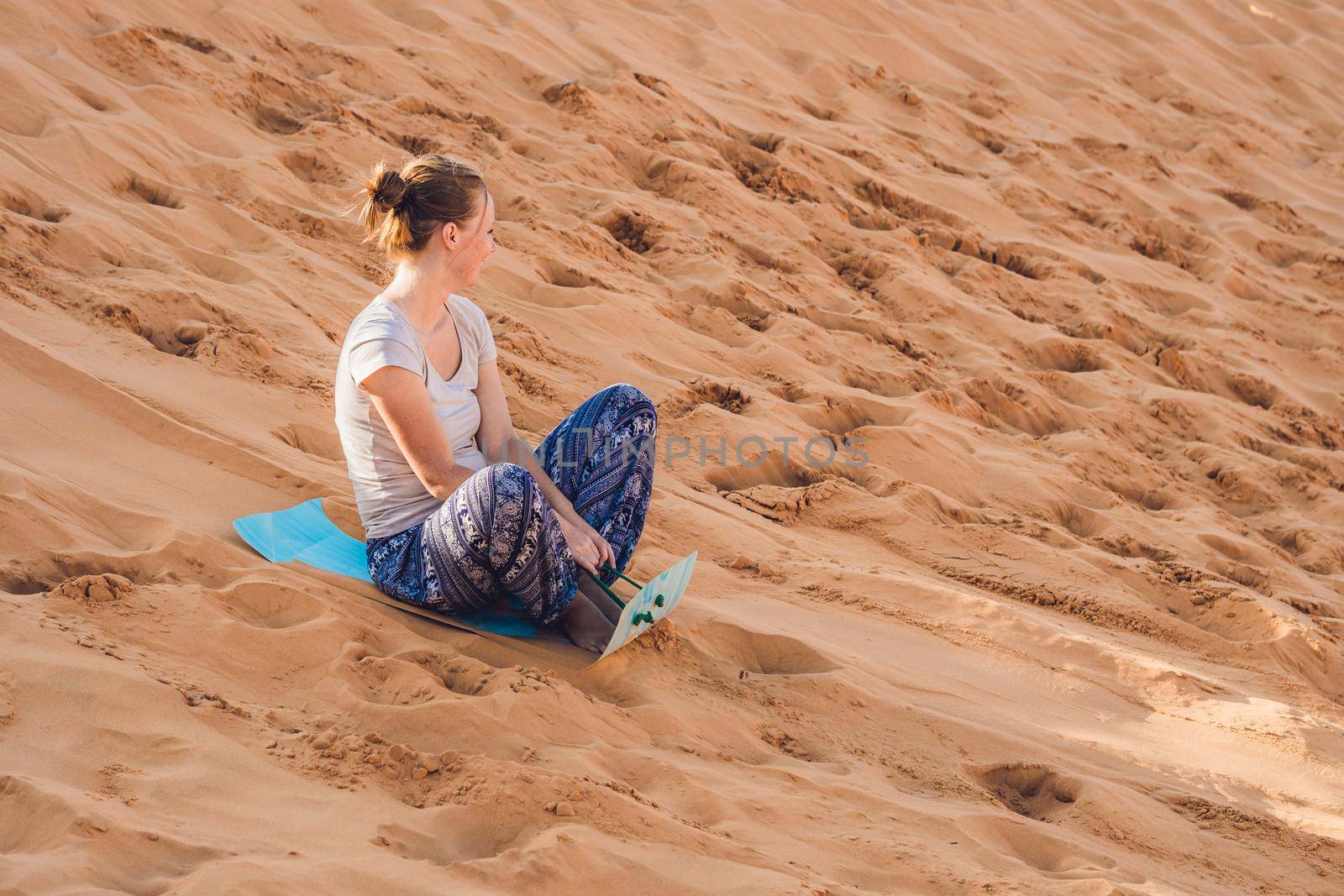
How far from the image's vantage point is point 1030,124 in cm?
744

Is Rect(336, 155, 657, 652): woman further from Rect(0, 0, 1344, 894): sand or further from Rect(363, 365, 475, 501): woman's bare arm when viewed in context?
Rect(0, 0, 1344, 894): sand

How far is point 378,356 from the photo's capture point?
2615 millimetres

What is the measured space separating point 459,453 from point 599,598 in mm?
532

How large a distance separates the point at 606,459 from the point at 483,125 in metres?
3.01

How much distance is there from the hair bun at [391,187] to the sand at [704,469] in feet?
2.80

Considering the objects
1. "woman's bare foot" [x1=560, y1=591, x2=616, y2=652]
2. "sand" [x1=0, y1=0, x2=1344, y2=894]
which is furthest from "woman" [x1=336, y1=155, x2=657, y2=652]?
"sand" [x1=0, y1=0, x2=1344, y2=894]

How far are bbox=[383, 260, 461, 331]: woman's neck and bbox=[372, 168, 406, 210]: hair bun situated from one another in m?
0.15

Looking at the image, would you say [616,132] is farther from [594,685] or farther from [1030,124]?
[594,685]

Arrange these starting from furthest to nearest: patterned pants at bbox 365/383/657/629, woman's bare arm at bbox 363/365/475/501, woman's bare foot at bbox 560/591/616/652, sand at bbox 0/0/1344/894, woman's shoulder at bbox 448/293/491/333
→ woman's shoulder at bbox 448/293/491/333 < woman's bare foot at bbox 560/591/616/652 < woman's bare arm at bbox 363/365/475/501 < patterned pants at bbox 365/383/657/629 < sand at bbox 0/0/1344/894

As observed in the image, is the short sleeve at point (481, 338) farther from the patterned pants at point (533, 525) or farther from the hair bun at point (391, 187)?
the hair bun at point (391, 187)

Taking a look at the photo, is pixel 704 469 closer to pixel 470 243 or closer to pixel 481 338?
pixel 481 338

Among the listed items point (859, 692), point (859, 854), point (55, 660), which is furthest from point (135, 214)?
point (859, 854)

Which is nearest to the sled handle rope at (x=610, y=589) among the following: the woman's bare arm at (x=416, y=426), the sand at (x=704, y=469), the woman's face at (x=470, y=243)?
the sand at (x=704, y=469)

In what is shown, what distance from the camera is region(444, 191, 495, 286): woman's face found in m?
2.82
